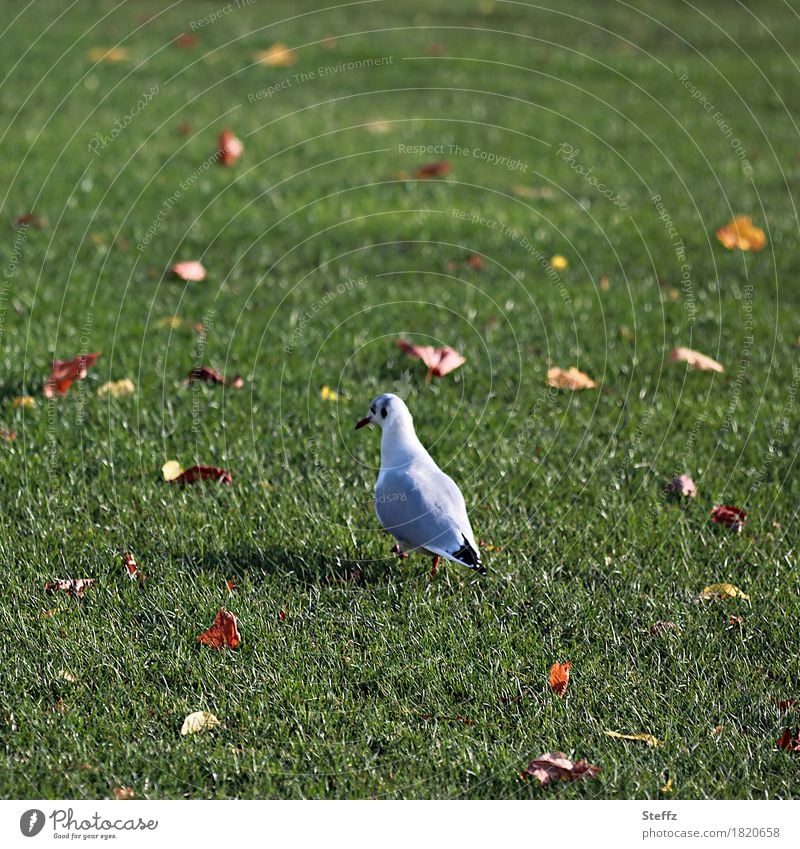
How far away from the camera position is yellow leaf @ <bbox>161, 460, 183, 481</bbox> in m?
4.02

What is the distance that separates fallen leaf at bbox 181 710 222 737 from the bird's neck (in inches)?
38.3

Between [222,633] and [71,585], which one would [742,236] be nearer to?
[222,633]

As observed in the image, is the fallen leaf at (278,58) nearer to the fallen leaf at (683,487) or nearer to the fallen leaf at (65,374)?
the fallen leaf at (65,374)

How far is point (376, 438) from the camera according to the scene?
437 cm

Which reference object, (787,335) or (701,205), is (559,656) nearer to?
(787,335)

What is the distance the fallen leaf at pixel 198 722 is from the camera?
286 centimetres

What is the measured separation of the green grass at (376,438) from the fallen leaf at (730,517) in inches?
3.2

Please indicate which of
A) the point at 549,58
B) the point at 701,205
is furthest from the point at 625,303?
the point at 549,58

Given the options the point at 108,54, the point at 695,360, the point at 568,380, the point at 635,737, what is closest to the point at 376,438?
the point at 568,380

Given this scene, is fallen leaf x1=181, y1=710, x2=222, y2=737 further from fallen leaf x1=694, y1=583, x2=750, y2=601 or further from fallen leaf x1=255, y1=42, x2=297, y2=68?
fallen leaf x1=255, y1=42, x2=297, y2=68

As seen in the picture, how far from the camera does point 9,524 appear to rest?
12.1ft

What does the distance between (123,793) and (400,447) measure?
1.33 meters

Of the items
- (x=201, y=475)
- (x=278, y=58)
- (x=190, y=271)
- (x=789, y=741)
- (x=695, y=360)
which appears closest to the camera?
(x=789, y=741)

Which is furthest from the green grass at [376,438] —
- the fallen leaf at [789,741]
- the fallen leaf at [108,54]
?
the fallen leaf at [108,54]
